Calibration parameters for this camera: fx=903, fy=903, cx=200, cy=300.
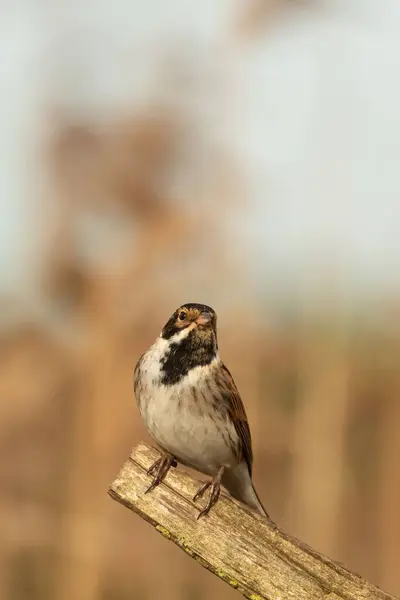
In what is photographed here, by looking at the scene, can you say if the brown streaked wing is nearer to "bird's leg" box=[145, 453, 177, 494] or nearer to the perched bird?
the perched bird

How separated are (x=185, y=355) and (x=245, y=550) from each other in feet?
3.52

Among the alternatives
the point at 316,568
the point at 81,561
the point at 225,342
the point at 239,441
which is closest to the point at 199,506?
the point at 316,568

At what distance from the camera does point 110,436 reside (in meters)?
5.89

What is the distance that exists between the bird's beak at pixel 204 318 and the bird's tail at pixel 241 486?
604mm

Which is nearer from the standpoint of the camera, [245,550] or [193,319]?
[245,550]

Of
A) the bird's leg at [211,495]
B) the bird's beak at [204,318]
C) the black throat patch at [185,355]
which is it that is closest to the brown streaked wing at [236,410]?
the black throat patch at [185,355]

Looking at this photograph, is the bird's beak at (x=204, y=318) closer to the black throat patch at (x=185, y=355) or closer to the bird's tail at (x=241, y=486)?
the black throat patch at (x=185, y=355)

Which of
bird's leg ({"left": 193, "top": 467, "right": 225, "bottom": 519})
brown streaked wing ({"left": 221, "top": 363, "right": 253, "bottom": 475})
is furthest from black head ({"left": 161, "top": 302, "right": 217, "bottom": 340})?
bird's leg ({"left": 193, "top": 467, "right": 225, "bottom": 519})

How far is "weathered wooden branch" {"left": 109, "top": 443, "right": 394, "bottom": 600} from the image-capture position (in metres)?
1.93

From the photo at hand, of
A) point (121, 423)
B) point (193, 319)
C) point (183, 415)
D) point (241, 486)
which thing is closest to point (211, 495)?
point (183, 415)

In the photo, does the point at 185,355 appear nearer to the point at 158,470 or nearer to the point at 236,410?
the point at 236,410

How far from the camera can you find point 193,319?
2.97 m

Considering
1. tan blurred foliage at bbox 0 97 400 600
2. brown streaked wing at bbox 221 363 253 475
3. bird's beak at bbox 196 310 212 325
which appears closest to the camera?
bird's beak at bbox 196 310 212 325

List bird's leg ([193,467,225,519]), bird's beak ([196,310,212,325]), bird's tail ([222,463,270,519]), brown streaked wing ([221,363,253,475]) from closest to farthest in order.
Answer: bird's leg ([193,467,225,519]) → bird's beak ([196,310,212,325]) → brown streaked wing ([221,363,253,475]) → bird's tail ([222,463,270,519])
